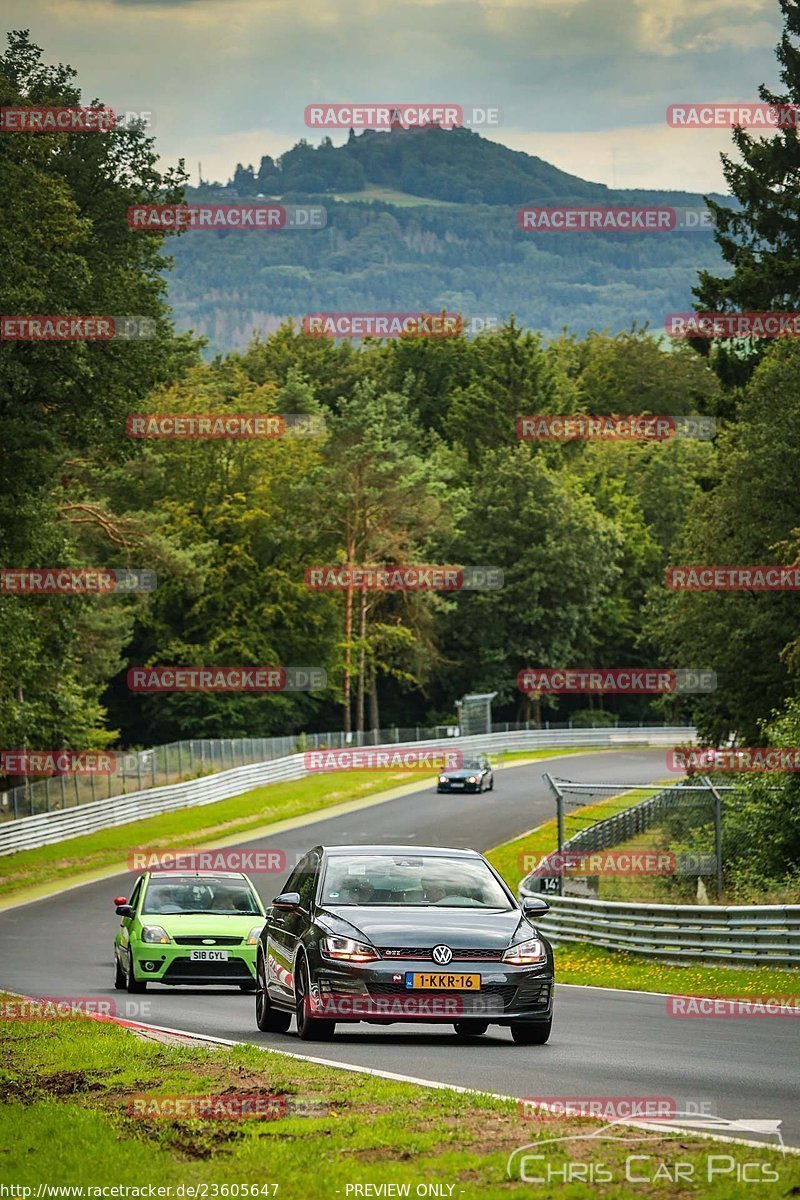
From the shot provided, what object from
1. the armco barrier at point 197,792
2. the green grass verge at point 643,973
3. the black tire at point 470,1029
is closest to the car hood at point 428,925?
the black tire at point 470,1029

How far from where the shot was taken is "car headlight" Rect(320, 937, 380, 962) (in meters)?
13.4

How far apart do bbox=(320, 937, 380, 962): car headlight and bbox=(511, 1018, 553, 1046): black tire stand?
4.12 feet

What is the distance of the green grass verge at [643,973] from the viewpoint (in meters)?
21.2

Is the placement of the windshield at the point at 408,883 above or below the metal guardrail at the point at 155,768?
above

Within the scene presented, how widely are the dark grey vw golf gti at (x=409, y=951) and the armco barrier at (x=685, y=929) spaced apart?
8.56 m

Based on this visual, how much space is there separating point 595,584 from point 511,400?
18015 mm

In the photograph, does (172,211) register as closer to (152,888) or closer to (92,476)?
(152,888)

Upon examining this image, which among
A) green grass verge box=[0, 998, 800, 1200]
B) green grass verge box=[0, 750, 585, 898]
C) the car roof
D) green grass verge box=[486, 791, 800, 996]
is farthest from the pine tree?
green grass verge box=[0, 998, 800, 1200]

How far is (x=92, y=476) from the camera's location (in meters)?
76.3

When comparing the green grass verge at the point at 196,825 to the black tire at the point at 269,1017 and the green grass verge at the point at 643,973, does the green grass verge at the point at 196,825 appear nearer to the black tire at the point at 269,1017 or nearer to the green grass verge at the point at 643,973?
the green grass verge at the point at 643,973

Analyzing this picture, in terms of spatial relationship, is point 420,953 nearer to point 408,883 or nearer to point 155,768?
point 408,883

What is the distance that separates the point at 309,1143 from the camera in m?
8.31

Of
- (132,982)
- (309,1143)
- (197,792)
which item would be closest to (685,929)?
(132,982)

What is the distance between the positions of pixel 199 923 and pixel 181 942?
40cm
